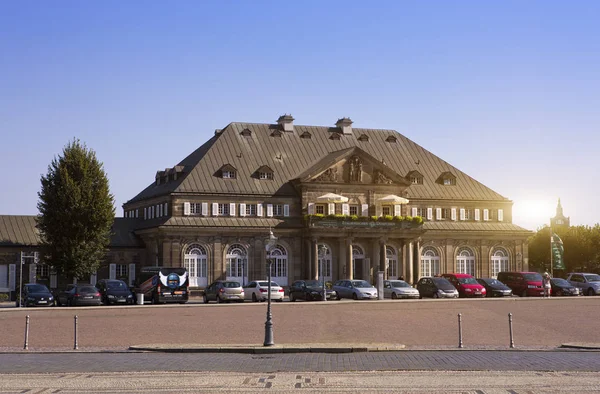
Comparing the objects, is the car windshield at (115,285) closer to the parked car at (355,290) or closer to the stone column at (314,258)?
the parked car at (355,290)

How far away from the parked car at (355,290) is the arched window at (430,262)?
23.4 meters

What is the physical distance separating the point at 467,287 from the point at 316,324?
27305 millimetres

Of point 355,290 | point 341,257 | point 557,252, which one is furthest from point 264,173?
point 557,252

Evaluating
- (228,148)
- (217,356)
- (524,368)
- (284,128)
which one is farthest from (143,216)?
(524,368)

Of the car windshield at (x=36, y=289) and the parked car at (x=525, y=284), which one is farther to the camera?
the parked car at (x=525, y=284)

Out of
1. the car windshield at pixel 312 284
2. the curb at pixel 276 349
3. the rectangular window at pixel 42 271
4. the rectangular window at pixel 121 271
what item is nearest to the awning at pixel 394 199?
the car windshield at pixel 312 284

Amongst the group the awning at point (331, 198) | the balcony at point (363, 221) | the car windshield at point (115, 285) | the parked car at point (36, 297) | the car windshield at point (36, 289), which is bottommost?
the parked car at point (36, 297)

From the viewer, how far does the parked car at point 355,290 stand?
2378 inches

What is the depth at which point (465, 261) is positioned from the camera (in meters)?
86.9

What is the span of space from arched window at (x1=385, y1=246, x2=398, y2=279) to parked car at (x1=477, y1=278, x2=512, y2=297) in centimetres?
1876

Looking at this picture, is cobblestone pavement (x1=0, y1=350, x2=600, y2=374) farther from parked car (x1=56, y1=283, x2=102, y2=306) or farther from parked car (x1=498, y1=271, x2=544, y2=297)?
parked car (x1=498, y1=271, x2=544, y2=297)

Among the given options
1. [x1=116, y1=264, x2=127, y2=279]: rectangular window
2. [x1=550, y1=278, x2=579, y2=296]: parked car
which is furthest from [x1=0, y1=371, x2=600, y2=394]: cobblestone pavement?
[x1=116, y1=264, x2=127, y2=279]: rectangular window

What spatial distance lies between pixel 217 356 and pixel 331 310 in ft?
67.6

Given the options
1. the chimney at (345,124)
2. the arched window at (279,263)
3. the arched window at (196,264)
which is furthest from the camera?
the chimney at (345,124)
